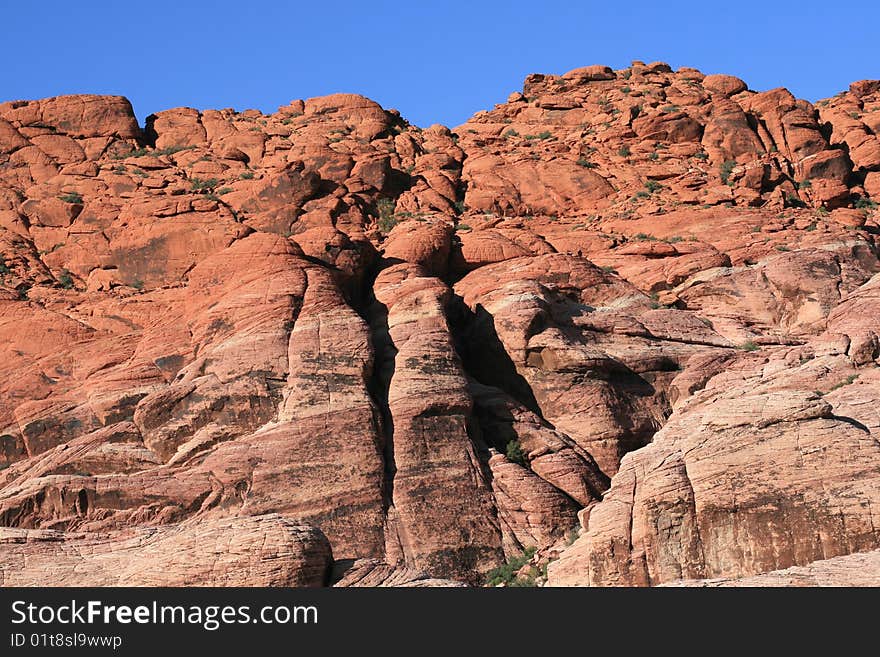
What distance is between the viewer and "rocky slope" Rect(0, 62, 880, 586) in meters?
26.6

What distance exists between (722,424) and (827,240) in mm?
23094

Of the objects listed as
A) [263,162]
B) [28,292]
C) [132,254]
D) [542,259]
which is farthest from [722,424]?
[263,162]

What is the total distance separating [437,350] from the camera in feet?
131

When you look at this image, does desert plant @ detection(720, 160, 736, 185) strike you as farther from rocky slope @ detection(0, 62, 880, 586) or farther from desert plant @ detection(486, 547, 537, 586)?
desert plant @ detection(486, 547, 537, 586)

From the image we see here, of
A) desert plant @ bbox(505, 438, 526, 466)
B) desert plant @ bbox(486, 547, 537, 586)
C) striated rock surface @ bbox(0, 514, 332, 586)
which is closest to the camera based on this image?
striated rock surface @ bbox(0, 514, 332, 586)

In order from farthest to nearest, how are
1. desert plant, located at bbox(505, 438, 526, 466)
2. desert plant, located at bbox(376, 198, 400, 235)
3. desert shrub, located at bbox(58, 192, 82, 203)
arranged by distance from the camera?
1. desert plant, located at bbox(376, 198, 400, 235)
2. desert shrub, located at bbox(58, 192, 82, 203)
3. desert plant, located at bbox(505, 438, 526, 466)

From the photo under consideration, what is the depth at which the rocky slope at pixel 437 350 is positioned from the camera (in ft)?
87.2

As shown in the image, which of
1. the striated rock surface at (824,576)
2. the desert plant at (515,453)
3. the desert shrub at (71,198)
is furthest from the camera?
the desert shrub at (71,198)

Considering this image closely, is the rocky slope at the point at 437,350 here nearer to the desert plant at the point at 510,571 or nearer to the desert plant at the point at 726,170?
the desert plant at the point at 726,170

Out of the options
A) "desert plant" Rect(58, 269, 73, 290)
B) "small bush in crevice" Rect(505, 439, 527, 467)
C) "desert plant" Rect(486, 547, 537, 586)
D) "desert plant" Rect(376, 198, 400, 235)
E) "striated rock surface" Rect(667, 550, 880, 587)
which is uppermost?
"desert plant" Rect(376, 198, 400, 235)

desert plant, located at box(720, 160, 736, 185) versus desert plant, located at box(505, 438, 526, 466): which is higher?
desert plant, located at box(720, 160, 736, 185)

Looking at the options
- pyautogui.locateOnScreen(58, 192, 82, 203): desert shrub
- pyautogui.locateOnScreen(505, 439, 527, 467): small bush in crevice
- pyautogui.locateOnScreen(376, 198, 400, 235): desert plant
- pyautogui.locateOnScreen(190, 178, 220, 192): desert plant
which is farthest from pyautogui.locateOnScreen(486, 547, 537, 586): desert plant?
pyautogui.locateOnScreen(58, 192, 82, 203): desert shrub

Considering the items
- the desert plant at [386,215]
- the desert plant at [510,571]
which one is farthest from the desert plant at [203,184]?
the desert plant at [510,571]

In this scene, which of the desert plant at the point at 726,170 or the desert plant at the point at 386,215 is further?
the desert plant at the point at 726,170
